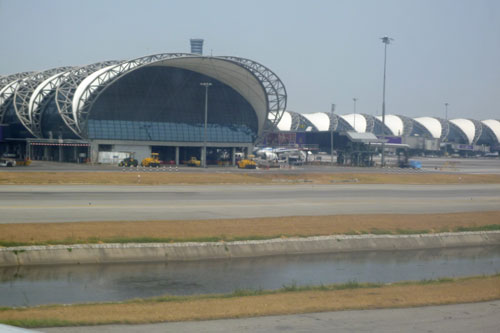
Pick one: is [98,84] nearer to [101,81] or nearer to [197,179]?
[101,81]

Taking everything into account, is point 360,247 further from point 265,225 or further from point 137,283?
point 137,283

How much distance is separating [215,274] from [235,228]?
22.4ft

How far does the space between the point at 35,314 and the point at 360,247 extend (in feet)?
73.4

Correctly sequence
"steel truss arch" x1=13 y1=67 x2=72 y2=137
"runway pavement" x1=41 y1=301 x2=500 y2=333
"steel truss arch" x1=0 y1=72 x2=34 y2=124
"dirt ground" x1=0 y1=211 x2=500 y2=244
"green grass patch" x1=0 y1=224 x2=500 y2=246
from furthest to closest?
"steel truss arch" x1=0 y1=72 x2=34 y2=124 < "steel truss arch" x1=13 y1=67 x2=72 y2=137 < "dirt ground" x1=0 y1=211 x2=500 y2=244 < "green grass patch" x1=0 y1=224 x2=500 y2=246 < "runway pavement" x1=41 y1=301 x2=500 y2=333

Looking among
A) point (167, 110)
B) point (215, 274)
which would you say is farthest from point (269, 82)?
point (215, 274)

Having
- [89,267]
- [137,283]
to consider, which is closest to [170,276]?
[137,283]

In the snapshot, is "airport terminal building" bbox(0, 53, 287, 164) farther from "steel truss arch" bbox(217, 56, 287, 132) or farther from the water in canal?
the water in canal

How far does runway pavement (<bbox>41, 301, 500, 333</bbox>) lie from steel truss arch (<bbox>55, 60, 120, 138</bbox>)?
3664 inches

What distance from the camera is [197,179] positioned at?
65.4 meters

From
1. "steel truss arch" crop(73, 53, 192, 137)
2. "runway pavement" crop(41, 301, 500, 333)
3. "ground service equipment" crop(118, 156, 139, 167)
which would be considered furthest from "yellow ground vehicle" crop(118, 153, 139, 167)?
"runway pavement" crop(41, 301, 500, 333)

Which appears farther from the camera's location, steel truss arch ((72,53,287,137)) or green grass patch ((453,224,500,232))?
steel truss arch ((72,53,287,137))

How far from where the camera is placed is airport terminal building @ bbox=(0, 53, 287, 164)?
343 feet

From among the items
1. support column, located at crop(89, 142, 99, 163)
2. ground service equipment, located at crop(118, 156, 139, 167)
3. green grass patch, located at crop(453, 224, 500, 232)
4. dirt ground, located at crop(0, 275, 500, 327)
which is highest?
support column, located at crop(89, 142, 99, 163)

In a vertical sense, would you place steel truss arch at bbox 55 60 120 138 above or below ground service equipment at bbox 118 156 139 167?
above
